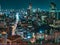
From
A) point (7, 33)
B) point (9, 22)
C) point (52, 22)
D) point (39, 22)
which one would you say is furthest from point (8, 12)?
point (52, 22)

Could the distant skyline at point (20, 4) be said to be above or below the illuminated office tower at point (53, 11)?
above

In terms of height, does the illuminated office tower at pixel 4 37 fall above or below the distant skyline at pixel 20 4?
below

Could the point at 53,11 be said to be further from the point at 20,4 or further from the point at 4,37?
the point at 4,37

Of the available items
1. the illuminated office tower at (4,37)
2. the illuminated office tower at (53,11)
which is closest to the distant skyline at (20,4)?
the illuminated office tower at (53,11)

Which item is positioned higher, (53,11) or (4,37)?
(53,11)

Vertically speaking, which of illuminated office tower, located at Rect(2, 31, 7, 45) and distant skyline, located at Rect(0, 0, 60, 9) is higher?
distant skyline, located at Rect(0, 0, 60, 9)

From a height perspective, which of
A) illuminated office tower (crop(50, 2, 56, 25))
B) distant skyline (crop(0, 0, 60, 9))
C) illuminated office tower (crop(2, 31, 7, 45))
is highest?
distant skyline (crop(0, 0, 60, 9))

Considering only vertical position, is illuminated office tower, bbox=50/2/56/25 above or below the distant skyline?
below

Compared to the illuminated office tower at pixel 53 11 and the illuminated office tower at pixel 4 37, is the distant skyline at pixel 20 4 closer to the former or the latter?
the illuminated office tower at pixel 53 11

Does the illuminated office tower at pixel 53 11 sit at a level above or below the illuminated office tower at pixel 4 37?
above

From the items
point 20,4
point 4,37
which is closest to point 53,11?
point 20,4

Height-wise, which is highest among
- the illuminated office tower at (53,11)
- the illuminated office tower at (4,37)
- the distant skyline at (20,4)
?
the distant skyline at (20,4)

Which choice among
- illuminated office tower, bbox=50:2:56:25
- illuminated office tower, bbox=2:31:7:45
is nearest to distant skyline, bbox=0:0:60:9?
illuminated office tower, bbox=50:2:56:25

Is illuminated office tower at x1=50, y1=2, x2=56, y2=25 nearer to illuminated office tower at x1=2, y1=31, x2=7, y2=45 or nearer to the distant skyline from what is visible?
the distant skyline
